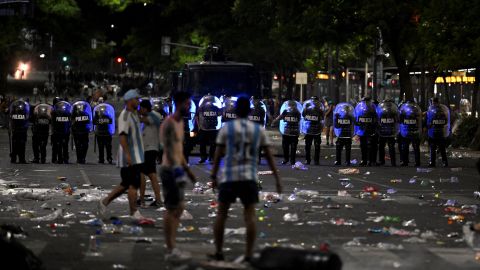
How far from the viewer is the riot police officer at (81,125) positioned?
29053mm

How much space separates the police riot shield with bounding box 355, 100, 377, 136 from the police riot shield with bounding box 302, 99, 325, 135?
98 centimetres

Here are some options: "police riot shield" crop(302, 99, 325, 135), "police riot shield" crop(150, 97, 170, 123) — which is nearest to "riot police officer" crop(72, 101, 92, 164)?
"police riot shield" crop(150, 97, 170, 123)

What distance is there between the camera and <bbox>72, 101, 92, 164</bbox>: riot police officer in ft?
95.3

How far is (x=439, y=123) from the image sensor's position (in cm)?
2880

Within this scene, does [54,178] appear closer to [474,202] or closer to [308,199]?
[308,199]

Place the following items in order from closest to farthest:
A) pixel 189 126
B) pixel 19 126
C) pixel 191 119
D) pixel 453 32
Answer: pixel 19 126, pixel 189 126, pixel 191 119, pixel 453 32

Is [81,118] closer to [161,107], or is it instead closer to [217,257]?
[161,107]

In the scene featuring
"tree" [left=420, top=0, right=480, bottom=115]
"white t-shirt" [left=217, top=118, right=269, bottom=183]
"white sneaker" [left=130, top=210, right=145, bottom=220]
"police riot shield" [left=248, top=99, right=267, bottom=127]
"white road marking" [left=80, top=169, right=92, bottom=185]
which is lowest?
"white sneaker" [left=130, top=210, right=145, bottom=220]

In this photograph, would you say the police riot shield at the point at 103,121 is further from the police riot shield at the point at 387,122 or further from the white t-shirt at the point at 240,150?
the white t-shirt at the point at 240,150

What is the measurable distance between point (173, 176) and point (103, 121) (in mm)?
16181

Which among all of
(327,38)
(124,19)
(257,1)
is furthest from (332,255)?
(124,19)

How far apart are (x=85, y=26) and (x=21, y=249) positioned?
67.1 meters

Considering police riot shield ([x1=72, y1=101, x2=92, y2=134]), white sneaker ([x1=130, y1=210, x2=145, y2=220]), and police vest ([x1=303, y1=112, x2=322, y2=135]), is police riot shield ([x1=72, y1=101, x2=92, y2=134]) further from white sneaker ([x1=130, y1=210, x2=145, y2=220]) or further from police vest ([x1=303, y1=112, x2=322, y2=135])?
white sneaker ([x1=130, y1=210, x2=145, y2=220])

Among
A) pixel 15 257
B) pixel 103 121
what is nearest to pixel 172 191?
pixel 15 257
